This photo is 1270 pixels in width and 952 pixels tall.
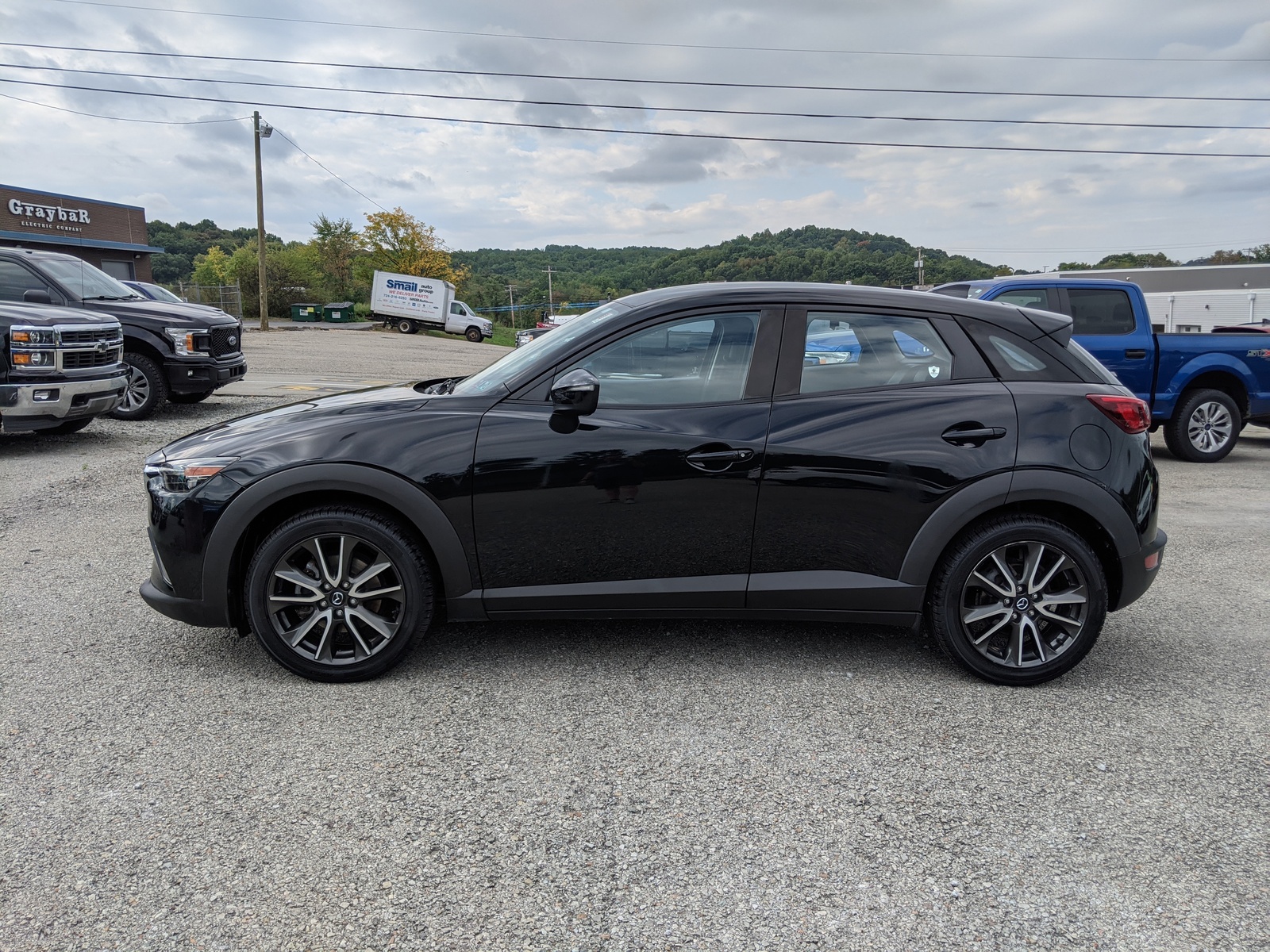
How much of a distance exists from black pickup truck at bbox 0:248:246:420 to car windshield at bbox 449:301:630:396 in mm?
8428

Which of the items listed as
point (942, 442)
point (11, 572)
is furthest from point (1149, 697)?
point (11, 572)

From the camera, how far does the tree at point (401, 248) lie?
2707 inches

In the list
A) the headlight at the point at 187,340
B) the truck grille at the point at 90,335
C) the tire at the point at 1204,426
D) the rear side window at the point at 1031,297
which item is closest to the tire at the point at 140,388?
the headlight at the point at 187,340

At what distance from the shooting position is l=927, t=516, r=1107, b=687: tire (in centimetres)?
366

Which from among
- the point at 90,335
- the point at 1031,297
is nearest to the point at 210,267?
the point at 90,335

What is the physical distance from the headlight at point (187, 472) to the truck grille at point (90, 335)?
637 cm

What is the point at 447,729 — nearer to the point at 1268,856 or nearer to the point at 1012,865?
the point at 1012,865

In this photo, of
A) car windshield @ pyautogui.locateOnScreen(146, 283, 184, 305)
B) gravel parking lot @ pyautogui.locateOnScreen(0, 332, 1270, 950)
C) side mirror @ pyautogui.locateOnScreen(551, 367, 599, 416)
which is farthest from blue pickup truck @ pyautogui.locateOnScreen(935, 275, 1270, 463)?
car windshield @ pyautogui.locateOnScreen(146, 283, 184, 305)

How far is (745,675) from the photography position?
3820 millimetres

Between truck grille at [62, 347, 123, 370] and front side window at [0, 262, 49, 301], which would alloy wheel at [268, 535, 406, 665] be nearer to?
truck grille at [62, 347, 123, 370]

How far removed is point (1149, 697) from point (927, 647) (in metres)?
0.94

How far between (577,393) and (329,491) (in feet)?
3.59

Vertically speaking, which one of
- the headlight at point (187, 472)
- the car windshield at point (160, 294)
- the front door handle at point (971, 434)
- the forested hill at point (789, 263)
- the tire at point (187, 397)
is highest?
the forested hill at point (789, 263)

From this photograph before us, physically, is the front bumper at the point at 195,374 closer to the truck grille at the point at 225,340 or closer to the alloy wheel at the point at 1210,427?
the truck grille at the point at 225,340
